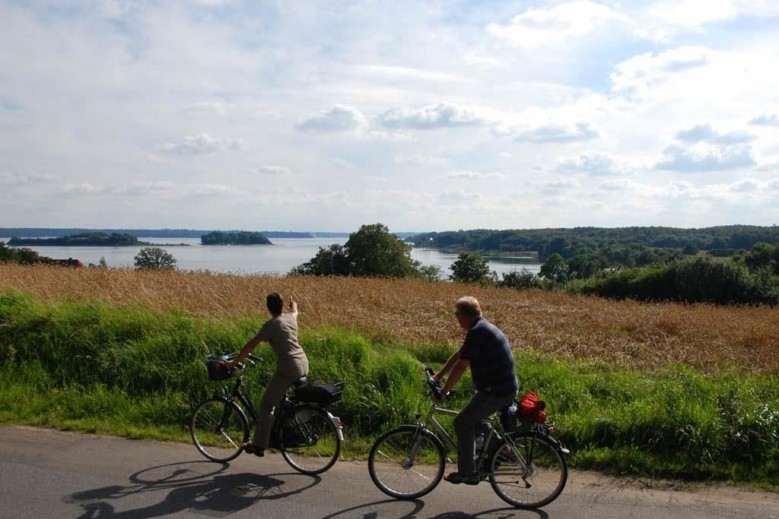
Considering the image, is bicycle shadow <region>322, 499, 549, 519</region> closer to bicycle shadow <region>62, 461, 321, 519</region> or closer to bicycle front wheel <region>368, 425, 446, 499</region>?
bicycle front wheel <region>368, 425, 446, 499</region>

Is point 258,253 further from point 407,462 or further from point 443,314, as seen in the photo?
point 407,462

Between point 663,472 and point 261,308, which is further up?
point 261,308

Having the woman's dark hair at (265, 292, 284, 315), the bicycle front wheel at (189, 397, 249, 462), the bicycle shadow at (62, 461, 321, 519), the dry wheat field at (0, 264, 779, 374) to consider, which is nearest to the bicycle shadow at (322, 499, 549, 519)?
the bicycle shadow at (62, 461, 321, 519)

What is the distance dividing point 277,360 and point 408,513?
2.04m

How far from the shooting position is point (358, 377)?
8758 mm

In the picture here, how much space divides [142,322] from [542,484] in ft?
24.6

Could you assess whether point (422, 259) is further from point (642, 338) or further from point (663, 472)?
point (663, 472)

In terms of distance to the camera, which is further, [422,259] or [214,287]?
[422,259]

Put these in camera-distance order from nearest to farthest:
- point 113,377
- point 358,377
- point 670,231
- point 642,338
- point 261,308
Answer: point 358,377, point 113,377, point 261,308, point 642,338, point 670,231

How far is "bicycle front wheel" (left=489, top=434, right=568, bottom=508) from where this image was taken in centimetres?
565

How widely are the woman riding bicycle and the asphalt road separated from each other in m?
0.35

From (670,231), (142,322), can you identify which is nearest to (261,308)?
(142,322)

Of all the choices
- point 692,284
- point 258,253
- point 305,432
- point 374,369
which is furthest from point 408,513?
point 258,253

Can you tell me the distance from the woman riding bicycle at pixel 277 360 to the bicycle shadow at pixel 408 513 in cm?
152
